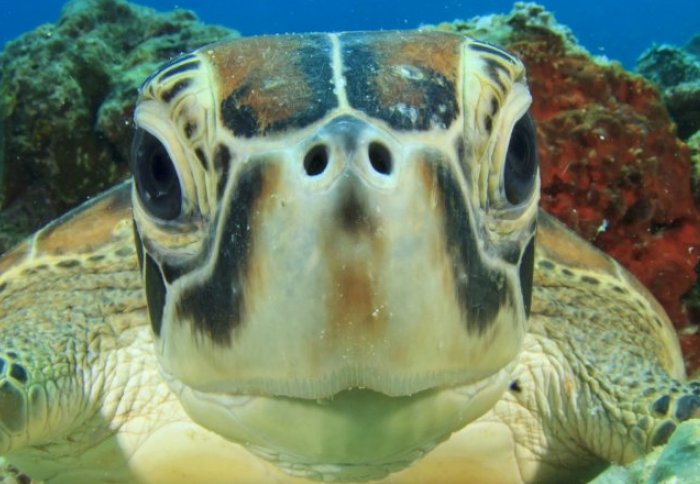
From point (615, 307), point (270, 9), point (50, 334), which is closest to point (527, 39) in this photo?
point (615, 307)

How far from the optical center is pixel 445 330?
1208 millimetres

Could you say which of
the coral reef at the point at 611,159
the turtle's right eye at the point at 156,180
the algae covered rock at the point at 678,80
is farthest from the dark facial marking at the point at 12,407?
the algae covered rock at the point at 678,80

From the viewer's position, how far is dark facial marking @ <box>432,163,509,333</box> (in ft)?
4.00

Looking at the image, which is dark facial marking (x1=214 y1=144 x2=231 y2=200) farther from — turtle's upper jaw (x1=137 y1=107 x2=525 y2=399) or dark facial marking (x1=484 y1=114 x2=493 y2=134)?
dark facial marking (x1=484 y1=114 x2=493 y2=134)

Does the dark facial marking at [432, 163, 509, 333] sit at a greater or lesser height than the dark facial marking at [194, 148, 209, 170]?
lesser

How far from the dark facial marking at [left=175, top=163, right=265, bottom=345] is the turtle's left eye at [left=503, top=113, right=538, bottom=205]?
553 millimetres

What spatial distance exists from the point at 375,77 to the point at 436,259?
38 centimetres

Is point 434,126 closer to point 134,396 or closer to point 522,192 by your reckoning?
point 522,192

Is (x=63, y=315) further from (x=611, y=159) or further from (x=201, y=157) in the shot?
(x=611, y=159)

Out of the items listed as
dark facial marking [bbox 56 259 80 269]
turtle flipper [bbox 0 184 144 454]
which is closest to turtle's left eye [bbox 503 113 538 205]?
turtle flipper [bbox 0 184 144 454]

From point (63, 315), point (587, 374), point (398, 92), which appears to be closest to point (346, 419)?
point (398, 92)

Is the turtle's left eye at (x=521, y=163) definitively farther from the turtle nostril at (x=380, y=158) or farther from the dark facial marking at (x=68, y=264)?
the dark facial marking at (x=68, y=264)

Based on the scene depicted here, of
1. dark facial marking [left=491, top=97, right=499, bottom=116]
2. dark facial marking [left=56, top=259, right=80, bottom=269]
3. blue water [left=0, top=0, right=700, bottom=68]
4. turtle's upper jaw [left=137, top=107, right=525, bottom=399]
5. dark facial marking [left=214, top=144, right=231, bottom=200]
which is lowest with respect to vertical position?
turtle's upper jaw [left=137, top=107, right=525, bottom=399]

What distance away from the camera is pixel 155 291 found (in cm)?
158
